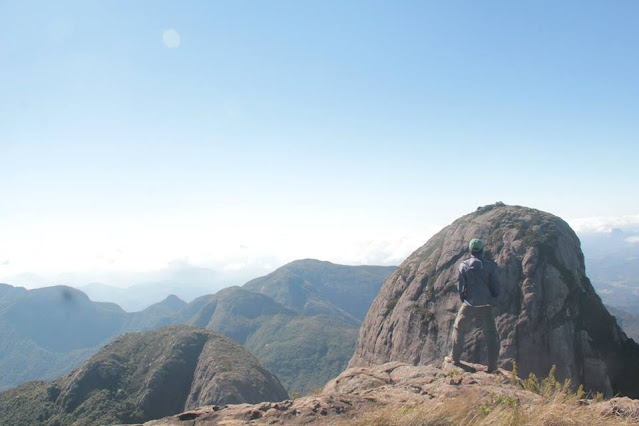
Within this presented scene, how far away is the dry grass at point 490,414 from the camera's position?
6.95 metres

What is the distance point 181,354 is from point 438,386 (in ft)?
271

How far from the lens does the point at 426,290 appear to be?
4116 cm

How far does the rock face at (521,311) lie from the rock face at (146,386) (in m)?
36.2

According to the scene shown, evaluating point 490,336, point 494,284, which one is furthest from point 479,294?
point 490,336

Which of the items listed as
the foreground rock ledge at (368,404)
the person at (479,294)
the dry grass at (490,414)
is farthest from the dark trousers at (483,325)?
the dry grass at (490,414)

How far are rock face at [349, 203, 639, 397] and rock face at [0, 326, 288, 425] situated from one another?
3623cm

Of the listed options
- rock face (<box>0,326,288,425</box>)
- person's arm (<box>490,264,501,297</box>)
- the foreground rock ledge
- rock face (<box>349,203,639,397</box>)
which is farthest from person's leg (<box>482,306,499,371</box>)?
rock face (<box>0,326,288,425</box>)

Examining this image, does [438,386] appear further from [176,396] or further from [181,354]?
[181,354]

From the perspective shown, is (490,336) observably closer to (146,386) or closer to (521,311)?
(521,311)

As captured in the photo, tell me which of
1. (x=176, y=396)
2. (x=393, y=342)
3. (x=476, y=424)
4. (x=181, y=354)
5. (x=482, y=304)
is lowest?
(x=176, y=396)

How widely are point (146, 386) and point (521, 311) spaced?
68.5 metres

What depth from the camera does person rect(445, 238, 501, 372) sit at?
13727 mm

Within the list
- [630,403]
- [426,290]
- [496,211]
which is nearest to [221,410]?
[630,403]

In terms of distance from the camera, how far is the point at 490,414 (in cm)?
727
